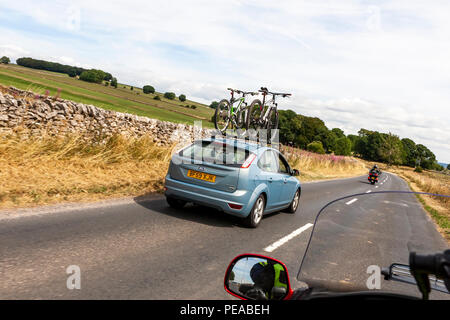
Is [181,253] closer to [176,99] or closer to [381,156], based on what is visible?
[176,99]

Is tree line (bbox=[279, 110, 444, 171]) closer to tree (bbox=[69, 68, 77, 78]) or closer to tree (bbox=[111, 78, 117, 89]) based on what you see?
tree (bbox=[111, 78, 117, 89])

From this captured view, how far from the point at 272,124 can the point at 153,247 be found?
10.3m

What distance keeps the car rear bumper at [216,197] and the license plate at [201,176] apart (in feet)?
0.56

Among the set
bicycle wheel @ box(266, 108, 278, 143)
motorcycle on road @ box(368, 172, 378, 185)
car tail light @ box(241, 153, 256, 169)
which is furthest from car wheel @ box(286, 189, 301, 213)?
motorcycle on road @ box(368, 172, 378, 185)

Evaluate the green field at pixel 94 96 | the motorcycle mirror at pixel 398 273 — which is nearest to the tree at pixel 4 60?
the green field at pixel 94 96

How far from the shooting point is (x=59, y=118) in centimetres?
1085

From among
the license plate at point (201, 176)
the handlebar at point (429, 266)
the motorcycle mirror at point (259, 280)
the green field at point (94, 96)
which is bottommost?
the license plate at point (201, 176)

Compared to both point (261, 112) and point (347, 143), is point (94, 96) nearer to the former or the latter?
point (261, 112)

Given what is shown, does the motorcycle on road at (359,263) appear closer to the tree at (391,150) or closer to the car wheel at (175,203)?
the car wheel at (175,203)

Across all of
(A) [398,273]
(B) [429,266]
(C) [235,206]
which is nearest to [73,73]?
(C) [235,206]

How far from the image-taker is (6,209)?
5.86 meters

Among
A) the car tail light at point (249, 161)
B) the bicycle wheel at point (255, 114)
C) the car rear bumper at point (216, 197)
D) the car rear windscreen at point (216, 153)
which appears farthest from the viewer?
the bicycle wheel at point (255, 114)

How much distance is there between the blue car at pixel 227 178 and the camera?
21.0 feet

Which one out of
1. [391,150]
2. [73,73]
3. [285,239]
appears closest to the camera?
[285,239]
